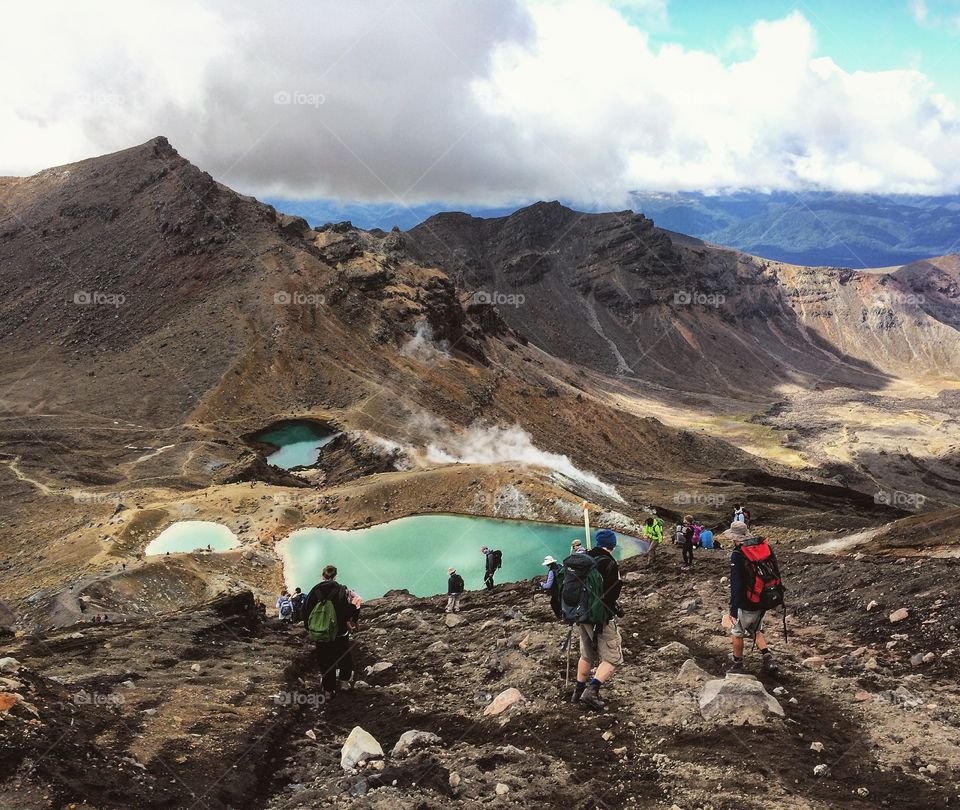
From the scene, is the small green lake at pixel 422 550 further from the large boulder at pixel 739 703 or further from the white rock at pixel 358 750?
the large boulder at pixel 739 703

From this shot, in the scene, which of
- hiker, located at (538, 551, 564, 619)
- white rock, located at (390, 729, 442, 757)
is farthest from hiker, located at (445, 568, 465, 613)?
white rock, located at (390, 729, 442, 757)

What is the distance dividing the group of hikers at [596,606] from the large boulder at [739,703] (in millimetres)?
1321

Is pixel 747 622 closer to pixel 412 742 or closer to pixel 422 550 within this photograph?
pixel 412 742

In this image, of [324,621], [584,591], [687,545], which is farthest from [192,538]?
[584,591]

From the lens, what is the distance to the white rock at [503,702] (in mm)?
10832

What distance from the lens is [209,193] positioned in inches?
4129

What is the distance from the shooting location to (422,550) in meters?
35.5

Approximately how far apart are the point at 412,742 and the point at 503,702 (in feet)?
5.35

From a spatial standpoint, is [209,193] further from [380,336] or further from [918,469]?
[918,469]

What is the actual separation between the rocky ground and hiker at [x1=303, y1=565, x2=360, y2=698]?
56 centimetres

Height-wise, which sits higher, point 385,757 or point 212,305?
point 212,305

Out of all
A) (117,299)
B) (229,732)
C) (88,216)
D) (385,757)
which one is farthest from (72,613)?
(88,216)

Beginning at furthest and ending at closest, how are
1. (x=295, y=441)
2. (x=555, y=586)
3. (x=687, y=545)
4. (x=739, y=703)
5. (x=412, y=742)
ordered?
(x=295, y=441), (x=687, y=545), (x=555, y=586), (x=412, y=742), (x=739, y=703)

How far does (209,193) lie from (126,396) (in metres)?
44.3
